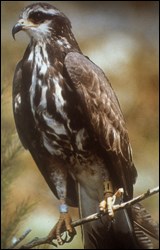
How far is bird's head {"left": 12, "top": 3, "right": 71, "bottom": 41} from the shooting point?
2.28m

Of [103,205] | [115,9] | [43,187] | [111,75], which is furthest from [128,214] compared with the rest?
[115,9]

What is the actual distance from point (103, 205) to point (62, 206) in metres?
0.13

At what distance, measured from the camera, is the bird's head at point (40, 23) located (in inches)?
89.9

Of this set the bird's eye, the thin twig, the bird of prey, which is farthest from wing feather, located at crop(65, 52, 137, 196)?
the thin twig

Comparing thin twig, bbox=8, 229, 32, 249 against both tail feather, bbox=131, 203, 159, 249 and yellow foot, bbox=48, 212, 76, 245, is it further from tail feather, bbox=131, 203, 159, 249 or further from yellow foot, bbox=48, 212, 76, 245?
tail feather, bbox=131, 203, 159, 249

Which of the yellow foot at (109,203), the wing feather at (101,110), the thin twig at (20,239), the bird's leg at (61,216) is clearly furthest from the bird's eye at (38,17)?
the thin twig at (20,239)

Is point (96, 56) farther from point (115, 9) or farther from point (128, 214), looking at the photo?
point (128, 214)

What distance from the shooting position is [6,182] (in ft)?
8.34

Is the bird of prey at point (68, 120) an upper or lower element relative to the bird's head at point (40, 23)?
lower

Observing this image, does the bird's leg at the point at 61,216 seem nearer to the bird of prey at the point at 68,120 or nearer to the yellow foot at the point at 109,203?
the bird of prey at the point at 68,120

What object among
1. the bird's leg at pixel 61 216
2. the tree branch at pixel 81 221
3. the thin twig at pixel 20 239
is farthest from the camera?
the thin twig at pixel 20 239

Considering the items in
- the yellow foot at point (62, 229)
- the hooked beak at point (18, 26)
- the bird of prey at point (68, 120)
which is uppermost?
the hooked beak at point (18, 26)

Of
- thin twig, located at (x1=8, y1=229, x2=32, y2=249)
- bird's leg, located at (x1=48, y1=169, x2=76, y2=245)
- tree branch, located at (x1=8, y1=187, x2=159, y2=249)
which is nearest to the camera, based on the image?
tree branch, located at (x1=8, y1=187, x2=159, y2=249)

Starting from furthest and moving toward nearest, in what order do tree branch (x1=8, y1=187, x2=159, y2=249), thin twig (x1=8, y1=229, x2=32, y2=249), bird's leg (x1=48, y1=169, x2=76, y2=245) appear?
thin twig (x1=8, y1=229, x2=32, y2=249) < bird's leg (x1=48, y1=169, x2=76, y2=245) < tree branch (x1=8, y1=187, x2=159, y2=249)
